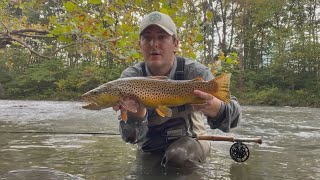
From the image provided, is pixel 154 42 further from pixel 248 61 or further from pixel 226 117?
pixel 248 61

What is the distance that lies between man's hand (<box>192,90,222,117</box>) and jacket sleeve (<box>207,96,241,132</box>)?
0.08 m

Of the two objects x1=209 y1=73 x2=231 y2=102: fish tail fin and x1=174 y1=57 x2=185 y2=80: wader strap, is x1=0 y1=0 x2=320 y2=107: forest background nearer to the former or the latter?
x1=174 y1=57 x2=185 y2=80: wader strap

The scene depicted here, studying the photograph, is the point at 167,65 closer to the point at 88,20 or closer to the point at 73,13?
the point at 88,20

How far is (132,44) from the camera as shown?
21.5 feet

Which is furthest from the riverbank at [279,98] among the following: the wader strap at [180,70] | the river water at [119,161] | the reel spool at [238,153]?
the wader strap at [180,70]

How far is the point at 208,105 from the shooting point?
3.42 meters

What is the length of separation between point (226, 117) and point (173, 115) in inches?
27.9

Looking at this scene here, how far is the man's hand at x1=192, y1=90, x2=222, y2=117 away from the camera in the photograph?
324 cm

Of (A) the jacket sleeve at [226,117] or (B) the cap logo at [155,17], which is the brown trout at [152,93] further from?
(B) the cap logo at [155,17]

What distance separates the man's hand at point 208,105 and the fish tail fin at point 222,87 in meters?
0.06

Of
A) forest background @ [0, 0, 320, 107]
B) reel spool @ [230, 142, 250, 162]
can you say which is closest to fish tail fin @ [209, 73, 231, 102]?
reel spool @ [230, 142, 250, 162]

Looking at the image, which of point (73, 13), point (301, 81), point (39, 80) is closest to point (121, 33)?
point (73, 13)

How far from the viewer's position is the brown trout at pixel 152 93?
10.8 ft

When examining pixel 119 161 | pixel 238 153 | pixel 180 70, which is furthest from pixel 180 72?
pixel 119 161
